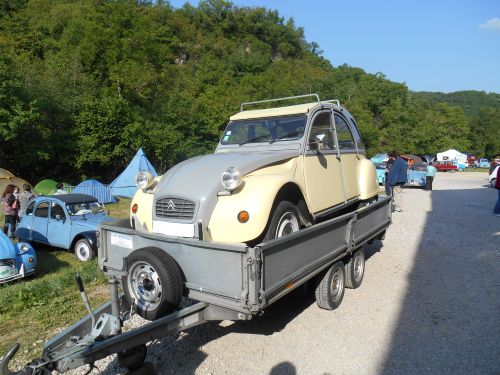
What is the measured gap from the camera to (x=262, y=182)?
13.6ft

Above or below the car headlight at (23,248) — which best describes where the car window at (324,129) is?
above

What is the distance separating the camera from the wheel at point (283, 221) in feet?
13.6

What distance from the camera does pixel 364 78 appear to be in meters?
66.8

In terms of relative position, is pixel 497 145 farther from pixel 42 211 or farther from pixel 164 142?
pixel 42 211

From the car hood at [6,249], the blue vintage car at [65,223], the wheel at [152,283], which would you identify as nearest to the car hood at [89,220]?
the blue vintage car at [65,223]

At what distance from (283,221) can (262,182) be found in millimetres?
566

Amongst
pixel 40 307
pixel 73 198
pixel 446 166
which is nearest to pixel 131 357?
pixel 40 307

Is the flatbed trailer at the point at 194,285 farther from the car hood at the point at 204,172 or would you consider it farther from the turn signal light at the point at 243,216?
the car hood at the point at 204,172

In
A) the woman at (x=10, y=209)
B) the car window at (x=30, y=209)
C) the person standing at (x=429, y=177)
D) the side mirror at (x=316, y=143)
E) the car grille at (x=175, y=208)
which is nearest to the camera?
the car grille at (x=175, y=208)

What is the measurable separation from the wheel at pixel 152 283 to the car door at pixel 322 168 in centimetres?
214

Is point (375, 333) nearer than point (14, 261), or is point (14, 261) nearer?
point (375, 333)

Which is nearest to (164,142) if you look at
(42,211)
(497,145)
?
(42,211)

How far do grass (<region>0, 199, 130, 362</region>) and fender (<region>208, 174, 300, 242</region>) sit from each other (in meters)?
2.54

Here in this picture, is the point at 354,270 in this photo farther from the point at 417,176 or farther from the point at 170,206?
the point at 417,176
